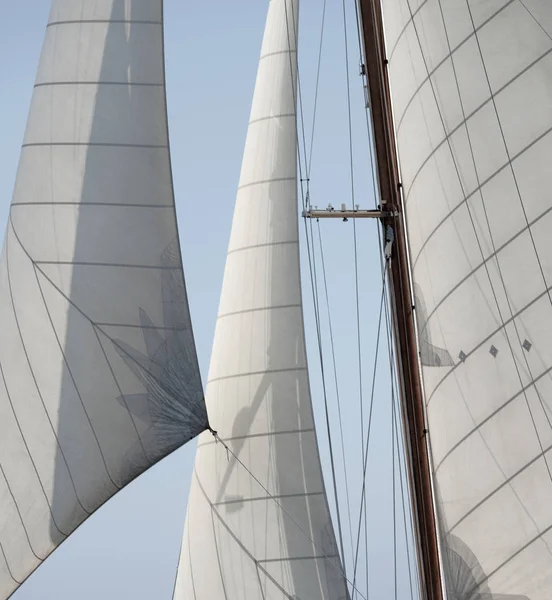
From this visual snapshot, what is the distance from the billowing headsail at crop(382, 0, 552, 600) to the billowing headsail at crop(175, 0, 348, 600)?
1511 mm

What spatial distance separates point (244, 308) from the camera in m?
8.83

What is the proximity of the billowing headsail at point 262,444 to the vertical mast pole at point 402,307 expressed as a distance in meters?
0.63

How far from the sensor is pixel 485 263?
6922 mm

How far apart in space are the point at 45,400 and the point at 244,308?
1720 millimetres

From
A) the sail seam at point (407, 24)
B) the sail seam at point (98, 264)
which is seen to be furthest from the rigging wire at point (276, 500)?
the sail seam at point (407, 24)

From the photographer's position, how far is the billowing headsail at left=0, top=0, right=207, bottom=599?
767cm

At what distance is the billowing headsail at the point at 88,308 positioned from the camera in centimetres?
767

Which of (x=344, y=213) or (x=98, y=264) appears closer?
(x=98, y=264)

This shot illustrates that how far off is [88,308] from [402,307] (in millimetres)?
2029

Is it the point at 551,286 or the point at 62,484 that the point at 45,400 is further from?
the point at 551,286

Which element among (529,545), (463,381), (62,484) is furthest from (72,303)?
(529,545)

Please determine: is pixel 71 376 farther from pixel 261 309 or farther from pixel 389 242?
pixel 389 242

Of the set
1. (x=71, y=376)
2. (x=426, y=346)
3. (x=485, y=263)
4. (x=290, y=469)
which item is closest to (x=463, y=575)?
(x=426, y=346)

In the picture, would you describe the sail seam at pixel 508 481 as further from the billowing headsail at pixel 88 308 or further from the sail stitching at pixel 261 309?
the sail stitching at pixel 261 309
